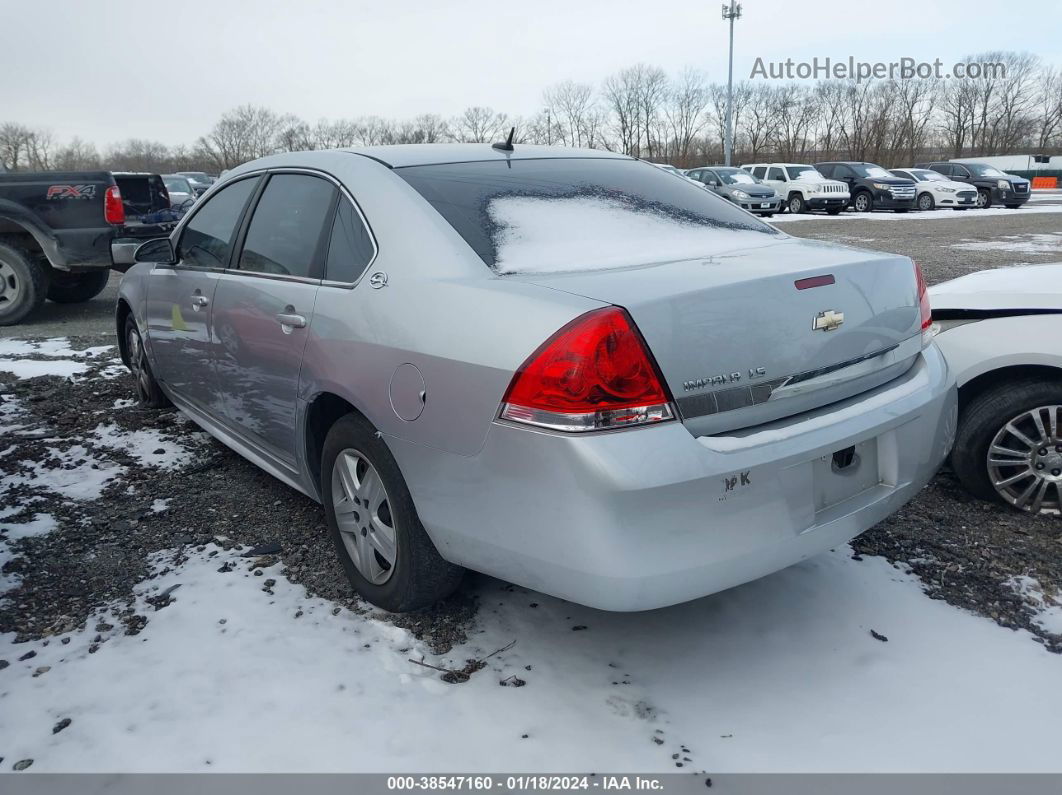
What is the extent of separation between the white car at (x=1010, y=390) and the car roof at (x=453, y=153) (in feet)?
5.40

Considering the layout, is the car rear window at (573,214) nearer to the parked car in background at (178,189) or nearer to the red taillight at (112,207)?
the red taillight at (112,207)

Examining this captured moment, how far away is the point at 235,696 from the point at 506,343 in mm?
1309

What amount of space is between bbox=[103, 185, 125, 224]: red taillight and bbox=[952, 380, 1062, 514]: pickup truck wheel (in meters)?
7.98

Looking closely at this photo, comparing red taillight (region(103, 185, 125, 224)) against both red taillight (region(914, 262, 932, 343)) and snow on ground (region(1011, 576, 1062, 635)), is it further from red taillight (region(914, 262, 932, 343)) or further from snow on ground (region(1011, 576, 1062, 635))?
snow on ground (region(1011, 576, 1062, 635))

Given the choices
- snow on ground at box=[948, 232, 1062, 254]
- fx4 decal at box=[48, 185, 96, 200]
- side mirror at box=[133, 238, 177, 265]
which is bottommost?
snow on ground at box=[948, 232, 1062, 254]

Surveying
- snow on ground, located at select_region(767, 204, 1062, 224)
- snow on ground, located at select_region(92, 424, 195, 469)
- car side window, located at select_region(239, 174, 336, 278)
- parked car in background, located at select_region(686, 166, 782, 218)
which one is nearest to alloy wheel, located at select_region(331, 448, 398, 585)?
car side window, located at select_region(239, 174, 336, 278)

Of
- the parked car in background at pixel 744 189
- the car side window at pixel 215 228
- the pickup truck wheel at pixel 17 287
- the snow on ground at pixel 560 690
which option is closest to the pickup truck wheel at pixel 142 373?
the car side window at pixel 215 228

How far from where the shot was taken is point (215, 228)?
3.93m

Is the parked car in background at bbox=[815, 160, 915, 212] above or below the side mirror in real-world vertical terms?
below

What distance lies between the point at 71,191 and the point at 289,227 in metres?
6.44

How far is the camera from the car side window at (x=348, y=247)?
9.23 ft

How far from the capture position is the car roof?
3098 mm

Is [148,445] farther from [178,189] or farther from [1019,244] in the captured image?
[178,189]

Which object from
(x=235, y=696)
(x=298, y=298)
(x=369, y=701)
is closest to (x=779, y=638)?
(x=369, y=701)
